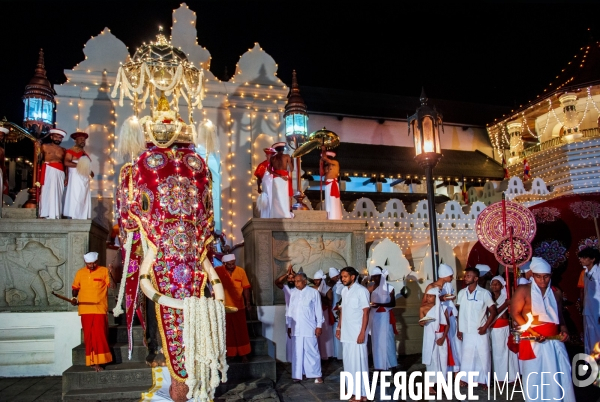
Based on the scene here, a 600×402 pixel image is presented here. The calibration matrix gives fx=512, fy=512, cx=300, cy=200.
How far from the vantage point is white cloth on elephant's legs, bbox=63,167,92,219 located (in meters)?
9.16

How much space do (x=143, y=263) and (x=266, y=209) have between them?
526cm

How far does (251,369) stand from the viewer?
23.4 ft

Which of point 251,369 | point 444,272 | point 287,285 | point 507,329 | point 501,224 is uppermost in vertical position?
point 501,224

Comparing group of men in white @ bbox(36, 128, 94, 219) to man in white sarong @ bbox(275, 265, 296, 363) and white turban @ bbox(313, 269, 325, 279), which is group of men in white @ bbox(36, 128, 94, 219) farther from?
white turban @ bbox(313, 269, 325, 279)

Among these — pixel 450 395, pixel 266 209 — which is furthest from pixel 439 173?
pixel 450 395

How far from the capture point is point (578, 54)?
21.1 meters

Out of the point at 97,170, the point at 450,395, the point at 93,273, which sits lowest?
the point at 450,395

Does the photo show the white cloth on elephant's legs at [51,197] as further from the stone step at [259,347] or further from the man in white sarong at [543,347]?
the man in white sarong at [543,347]

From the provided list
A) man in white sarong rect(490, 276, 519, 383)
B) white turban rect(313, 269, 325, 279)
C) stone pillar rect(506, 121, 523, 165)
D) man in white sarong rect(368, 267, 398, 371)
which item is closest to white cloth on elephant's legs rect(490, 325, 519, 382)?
man in white sarong rect(490, 276, 519, 383)

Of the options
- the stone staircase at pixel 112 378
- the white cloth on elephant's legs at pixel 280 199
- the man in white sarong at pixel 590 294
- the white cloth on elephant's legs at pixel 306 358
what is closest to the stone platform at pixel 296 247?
the white cloth on elephant's legs at pixel 280 199

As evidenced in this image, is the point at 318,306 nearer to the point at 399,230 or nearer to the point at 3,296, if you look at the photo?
the point at 3,296

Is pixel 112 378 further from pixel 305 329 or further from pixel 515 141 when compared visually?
pixel 515 141

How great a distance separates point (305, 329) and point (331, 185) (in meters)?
3.97

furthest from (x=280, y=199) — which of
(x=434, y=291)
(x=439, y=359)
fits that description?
(x=439, y=359)
